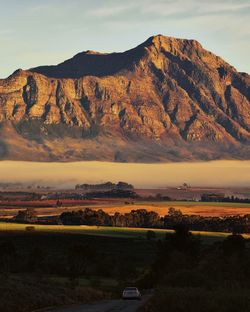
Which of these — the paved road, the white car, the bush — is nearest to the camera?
the bush

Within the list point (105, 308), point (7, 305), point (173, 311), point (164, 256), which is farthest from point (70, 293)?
point (164, 256)

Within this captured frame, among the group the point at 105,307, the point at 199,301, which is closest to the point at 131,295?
the point at 105,307

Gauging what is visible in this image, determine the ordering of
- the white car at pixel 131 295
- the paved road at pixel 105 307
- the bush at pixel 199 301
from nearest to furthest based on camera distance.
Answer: the bush at pixel 199 301 → the paved road at pixel 105 307 → the white car at pixel 131 295

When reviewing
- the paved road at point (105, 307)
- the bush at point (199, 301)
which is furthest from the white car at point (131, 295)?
the bush at point (199, 301)

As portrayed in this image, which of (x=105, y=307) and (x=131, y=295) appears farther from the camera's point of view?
(x=131, y=295)

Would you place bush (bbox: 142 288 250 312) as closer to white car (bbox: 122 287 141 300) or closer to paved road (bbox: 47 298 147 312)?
paved road (bbox: 47 298 147 312)

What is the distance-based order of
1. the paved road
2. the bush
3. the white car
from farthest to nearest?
the white car → the paved road → the bush

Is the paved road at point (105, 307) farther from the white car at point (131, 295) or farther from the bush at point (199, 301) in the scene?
the white car at point (131, 295)

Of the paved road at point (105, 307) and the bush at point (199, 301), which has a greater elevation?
the bush at point (199, 301)

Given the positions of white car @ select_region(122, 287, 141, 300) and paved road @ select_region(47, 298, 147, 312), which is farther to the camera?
white car @ select_region(122, 287, 141, 300)

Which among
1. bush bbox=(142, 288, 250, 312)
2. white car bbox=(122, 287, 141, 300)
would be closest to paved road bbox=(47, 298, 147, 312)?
bush bbox=(142, 288, 250, 312)

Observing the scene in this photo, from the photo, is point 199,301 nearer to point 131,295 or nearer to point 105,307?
point 105,307

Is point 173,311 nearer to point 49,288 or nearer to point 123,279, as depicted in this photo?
point 49,288

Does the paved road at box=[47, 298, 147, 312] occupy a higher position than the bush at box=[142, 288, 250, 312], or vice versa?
the bush at box=[142, 288, 250, 312]
